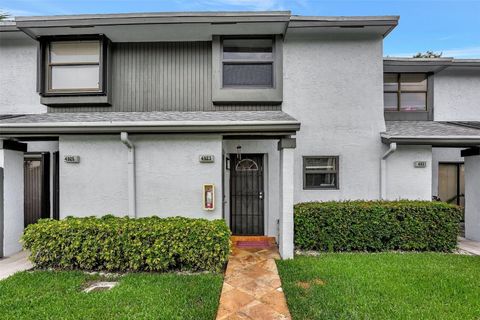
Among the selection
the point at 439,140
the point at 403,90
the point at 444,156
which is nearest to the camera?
the point at 439,140

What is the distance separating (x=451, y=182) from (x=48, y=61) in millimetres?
13932

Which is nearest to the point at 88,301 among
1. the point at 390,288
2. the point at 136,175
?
the point at 136,175

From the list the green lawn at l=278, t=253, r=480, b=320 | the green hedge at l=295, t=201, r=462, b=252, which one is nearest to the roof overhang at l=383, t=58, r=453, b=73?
the green hedge at l=295, t=201, r=462, b=252

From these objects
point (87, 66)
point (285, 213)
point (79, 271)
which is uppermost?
point (87, 66)

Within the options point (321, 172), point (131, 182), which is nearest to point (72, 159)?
point (131, 182)

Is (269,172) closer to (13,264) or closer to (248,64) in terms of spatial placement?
(248,64)

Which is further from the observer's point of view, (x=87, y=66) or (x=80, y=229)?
(x=87, y=66)

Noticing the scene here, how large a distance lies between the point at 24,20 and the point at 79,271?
6626 millimetres

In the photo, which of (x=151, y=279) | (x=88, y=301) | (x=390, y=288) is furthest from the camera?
(x=151, y=279)

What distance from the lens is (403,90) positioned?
895 cm

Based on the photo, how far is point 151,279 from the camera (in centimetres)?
479

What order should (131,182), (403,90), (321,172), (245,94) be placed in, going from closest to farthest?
(131,182)
(245,94)
(321,172)
(403,90)

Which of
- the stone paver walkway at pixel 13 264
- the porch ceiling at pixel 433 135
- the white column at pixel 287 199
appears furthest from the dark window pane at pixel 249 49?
the stone paver walkway at pixel 13 264

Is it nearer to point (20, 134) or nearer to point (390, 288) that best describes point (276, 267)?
point (390, 288)
